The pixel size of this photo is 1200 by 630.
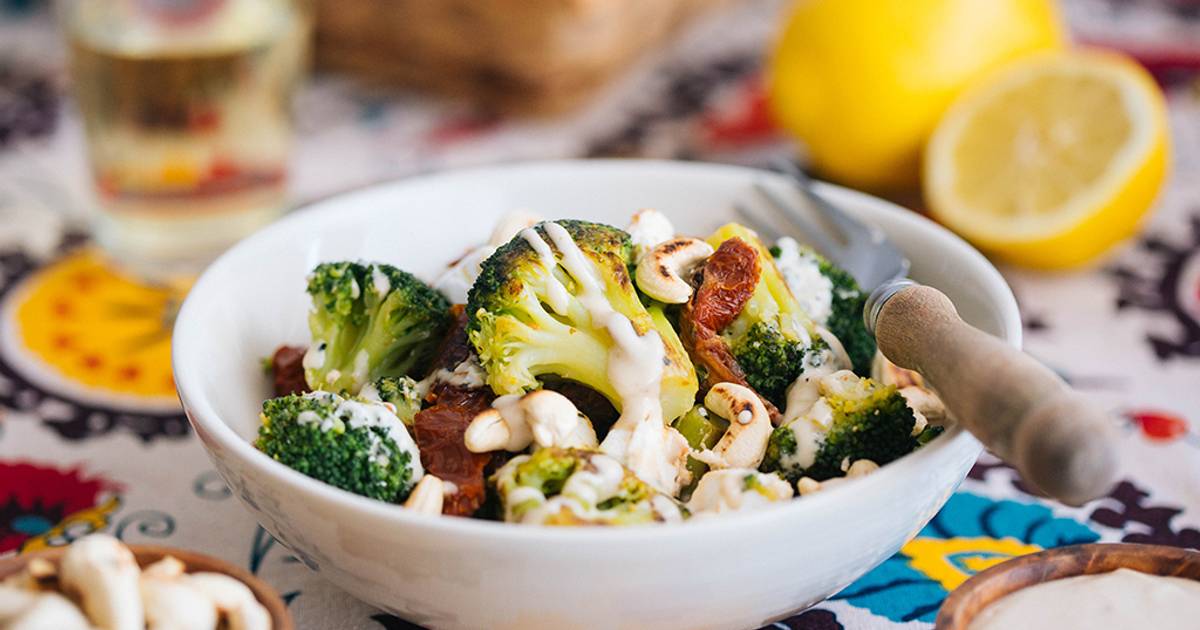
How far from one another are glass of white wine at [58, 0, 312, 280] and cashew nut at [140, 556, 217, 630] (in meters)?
1.24

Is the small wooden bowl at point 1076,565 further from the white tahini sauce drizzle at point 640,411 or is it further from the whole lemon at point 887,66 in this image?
the whole lemon at point 887,66

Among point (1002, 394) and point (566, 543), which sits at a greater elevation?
point (1002, 394)

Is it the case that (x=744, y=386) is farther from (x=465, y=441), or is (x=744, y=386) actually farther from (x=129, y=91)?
(x=129, y=91)

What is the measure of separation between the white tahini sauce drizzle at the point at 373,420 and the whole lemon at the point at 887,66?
4.55ft

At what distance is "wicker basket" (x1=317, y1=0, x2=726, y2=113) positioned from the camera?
2.40 metres

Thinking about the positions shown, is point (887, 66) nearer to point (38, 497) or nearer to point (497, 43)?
point (497, 43)

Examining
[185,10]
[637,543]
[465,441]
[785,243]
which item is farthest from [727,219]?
[185,10]

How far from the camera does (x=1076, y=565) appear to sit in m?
1.02

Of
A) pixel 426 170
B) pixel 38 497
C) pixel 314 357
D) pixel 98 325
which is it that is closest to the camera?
pixel 314 357

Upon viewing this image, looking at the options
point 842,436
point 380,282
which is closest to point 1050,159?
point 842,436

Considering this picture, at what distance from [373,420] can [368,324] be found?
9.4 inches

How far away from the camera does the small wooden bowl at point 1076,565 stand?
3.24ft

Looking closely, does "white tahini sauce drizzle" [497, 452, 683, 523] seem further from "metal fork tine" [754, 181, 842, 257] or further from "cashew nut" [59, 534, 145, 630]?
"metal fork tine" [754, 181, 842, 257]

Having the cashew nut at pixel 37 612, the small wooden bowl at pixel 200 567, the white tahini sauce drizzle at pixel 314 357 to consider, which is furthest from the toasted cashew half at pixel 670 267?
the cashew nut at pixel 37 612
